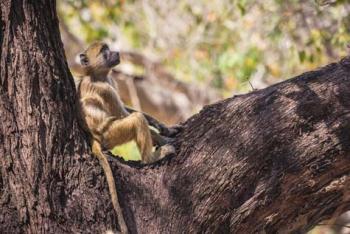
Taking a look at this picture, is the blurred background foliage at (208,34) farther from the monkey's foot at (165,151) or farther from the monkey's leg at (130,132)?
the monkey's foot at (165,151)

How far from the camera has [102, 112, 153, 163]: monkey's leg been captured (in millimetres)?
5488

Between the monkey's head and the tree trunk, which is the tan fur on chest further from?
the tree trunk

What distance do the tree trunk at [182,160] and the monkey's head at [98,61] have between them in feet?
6.08

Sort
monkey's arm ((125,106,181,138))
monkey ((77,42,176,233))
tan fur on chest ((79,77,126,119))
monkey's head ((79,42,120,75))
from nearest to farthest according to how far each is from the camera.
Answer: monkey's arm ((125,106,181,138)) < monkey ((77,42,176,233)) < tan fur on chest ((79,77,126,119)) < monkey's head ((79,42,120,75))

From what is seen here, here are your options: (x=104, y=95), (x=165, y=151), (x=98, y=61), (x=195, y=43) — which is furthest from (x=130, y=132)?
(x=195, y=43)

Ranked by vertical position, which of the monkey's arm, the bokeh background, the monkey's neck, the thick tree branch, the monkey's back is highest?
the bokeh background

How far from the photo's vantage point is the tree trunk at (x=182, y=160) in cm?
429

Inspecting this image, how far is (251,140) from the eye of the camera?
15.1 ft

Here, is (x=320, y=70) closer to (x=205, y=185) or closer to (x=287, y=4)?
(x=205, y=185)

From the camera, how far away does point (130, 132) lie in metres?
5.59

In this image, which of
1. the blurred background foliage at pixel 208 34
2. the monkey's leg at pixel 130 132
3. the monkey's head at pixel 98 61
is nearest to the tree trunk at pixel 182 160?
the monkey's leg at pixel 130 132

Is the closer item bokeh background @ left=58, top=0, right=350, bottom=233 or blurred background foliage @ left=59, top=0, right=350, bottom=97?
Answer: bokeh background @ left=58, top=0, right=350, bottom=233

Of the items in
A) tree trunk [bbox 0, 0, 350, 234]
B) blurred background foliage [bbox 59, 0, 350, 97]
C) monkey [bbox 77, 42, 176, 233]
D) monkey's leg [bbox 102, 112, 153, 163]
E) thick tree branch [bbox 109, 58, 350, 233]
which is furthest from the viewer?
blurred background foliage [bbox 59, 0, 350, 97]

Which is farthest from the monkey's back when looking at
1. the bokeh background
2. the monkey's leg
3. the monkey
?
the bokeh background
